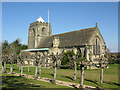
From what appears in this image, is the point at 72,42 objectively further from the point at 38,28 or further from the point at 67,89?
the point at 67,89

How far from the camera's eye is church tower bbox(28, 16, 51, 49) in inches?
2222

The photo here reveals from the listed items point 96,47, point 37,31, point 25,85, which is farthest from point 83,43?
point 37,31

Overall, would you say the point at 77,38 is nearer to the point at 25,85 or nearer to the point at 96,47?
the point at 96,47

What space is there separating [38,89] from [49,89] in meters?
1.05

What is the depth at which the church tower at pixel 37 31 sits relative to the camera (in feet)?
A: 185

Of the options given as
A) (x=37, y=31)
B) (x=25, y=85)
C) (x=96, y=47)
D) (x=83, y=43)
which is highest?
(x=37, y=31)

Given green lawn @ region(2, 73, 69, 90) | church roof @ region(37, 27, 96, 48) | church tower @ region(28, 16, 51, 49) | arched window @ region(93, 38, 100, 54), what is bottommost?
green lawn @ region(2, 73, 69, 90)

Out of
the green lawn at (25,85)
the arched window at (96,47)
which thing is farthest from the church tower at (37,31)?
the green lawn at (25,85)

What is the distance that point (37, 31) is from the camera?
56.4 m

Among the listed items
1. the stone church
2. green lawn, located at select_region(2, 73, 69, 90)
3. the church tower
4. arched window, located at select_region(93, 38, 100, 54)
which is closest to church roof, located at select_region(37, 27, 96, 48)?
the stone church

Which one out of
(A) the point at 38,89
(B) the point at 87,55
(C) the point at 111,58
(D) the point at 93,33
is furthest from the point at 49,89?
(D) the point at 93,33

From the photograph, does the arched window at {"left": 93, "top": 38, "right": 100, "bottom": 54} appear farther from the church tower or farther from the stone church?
the church tower

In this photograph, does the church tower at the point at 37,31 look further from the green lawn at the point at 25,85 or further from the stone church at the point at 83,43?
the green lawn at the point at 25,85

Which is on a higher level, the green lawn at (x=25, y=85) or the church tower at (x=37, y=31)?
the church tower at (x=37, y=31)
